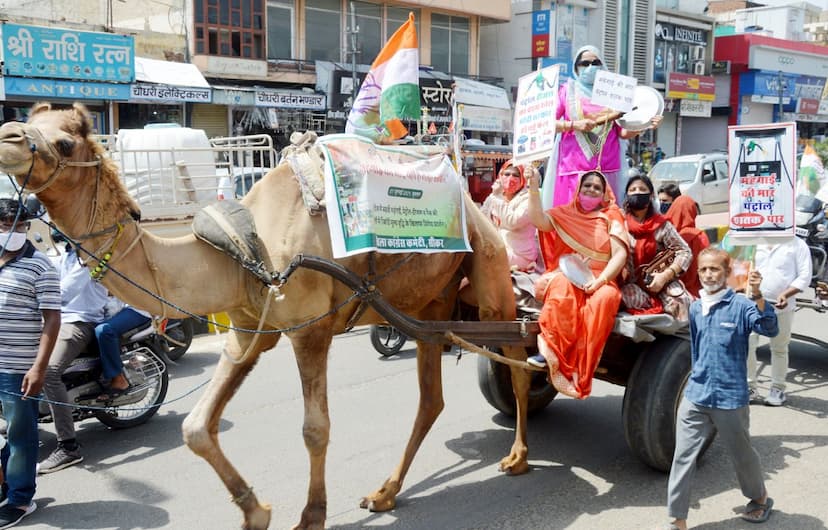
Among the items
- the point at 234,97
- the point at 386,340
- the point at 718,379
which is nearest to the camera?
the point at 718,379

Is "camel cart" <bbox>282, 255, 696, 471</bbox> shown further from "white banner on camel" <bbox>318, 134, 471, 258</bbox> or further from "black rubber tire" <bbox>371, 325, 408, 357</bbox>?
"black rubber tire" <bbox>371, 325, 408, 357</bbox>

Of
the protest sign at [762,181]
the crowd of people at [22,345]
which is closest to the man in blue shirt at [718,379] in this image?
the protest sign at [762,181]

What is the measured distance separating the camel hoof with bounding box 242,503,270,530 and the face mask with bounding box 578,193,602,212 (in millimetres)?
2746

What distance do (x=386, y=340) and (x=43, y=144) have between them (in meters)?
5.85

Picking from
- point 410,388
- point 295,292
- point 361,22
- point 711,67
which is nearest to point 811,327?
point 410,388

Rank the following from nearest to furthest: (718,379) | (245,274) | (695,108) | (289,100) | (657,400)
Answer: (245,274), (718,379), (657,400), (289,100), (695,108)

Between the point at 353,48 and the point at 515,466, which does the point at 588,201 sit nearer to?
the point at 515,466

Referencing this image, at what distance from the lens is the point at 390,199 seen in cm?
441

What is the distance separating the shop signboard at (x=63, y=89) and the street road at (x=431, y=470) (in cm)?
1460

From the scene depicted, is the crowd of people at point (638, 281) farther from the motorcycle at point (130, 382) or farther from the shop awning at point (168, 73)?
the shop awning at point (168, 73)

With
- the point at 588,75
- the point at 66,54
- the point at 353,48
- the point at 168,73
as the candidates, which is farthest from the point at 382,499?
the point at 353,48

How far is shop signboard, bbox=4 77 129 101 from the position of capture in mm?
19203

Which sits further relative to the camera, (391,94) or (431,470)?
(431,470)

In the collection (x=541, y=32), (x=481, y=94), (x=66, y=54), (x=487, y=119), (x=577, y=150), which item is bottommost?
(x=577, y=150)
